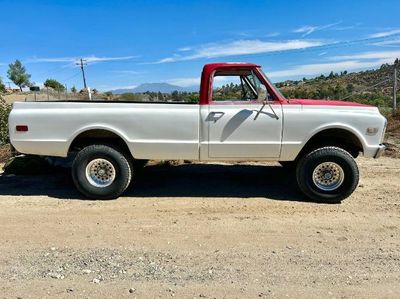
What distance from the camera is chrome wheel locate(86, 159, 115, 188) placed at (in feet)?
20.8

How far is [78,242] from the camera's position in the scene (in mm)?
4730

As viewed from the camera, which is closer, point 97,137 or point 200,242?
point 200,242

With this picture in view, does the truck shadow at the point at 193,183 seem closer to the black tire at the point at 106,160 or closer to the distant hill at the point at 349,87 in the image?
the black tire at the point at 106,160

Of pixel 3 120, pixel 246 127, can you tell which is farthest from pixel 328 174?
pixel 3 120

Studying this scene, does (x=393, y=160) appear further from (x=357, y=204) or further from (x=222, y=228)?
(x=222, y=228)

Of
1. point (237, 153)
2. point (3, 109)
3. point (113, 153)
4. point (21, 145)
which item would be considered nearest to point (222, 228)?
point (237, 153)

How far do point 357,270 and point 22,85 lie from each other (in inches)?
3927

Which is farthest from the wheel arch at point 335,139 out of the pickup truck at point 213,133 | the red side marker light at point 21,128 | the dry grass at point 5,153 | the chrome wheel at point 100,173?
the dry grass at point 5,153

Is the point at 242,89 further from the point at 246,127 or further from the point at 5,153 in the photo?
the point at 5,153

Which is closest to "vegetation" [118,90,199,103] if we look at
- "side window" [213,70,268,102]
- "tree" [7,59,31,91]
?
"side window" [213,70,268,102]

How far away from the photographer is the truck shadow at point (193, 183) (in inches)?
263

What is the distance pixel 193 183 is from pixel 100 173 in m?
1.67

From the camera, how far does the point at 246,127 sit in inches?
241

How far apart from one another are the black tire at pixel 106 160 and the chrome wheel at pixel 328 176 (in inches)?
109
